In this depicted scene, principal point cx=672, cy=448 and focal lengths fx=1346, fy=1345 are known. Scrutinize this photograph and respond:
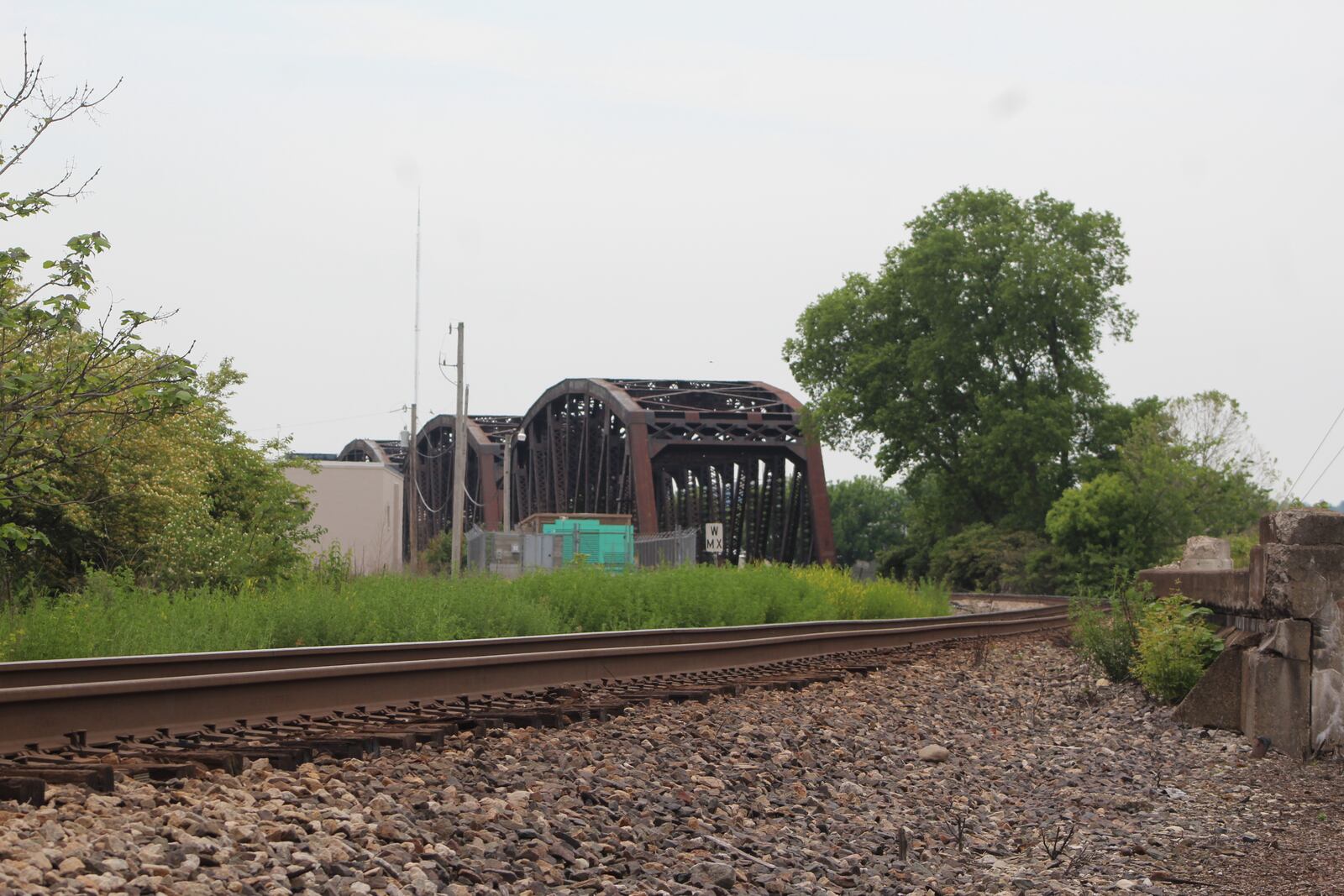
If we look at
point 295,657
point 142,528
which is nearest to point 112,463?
point 142,528

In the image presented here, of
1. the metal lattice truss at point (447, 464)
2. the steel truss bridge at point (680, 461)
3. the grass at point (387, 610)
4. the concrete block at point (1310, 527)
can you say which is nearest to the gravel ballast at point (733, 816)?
the concrete block at point (1310, 527)

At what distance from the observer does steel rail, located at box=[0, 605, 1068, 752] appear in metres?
6.54

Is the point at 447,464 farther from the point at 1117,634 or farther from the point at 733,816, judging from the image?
the point at 733,816

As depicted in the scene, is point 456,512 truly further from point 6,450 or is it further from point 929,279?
point 929,279

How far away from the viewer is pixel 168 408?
30.5 ft

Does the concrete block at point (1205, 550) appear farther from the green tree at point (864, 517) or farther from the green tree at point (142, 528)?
the green tree at point (864, 517)

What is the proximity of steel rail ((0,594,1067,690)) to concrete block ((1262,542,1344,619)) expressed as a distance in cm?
598

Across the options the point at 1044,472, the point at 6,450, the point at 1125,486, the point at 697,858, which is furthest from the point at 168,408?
the point at 1044,472

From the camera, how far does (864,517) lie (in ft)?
422

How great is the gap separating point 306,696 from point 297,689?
A: 0.22ft

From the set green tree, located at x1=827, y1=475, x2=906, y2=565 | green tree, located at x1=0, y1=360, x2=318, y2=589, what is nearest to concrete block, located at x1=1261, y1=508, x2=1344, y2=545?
green tree, located at x1=0, y1=360, x2=318, y2=589

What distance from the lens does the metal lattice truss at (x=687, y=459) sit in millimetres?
55281

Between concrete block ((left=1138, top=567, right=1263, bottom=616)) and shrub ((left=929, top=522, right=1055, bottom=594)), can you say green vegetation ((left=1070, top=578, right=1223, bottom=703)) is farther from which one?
shrub ((left=929, top=522, right=1055, bottom=594))

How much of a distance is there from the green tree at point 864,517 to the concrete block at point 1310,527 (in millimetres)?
109013
